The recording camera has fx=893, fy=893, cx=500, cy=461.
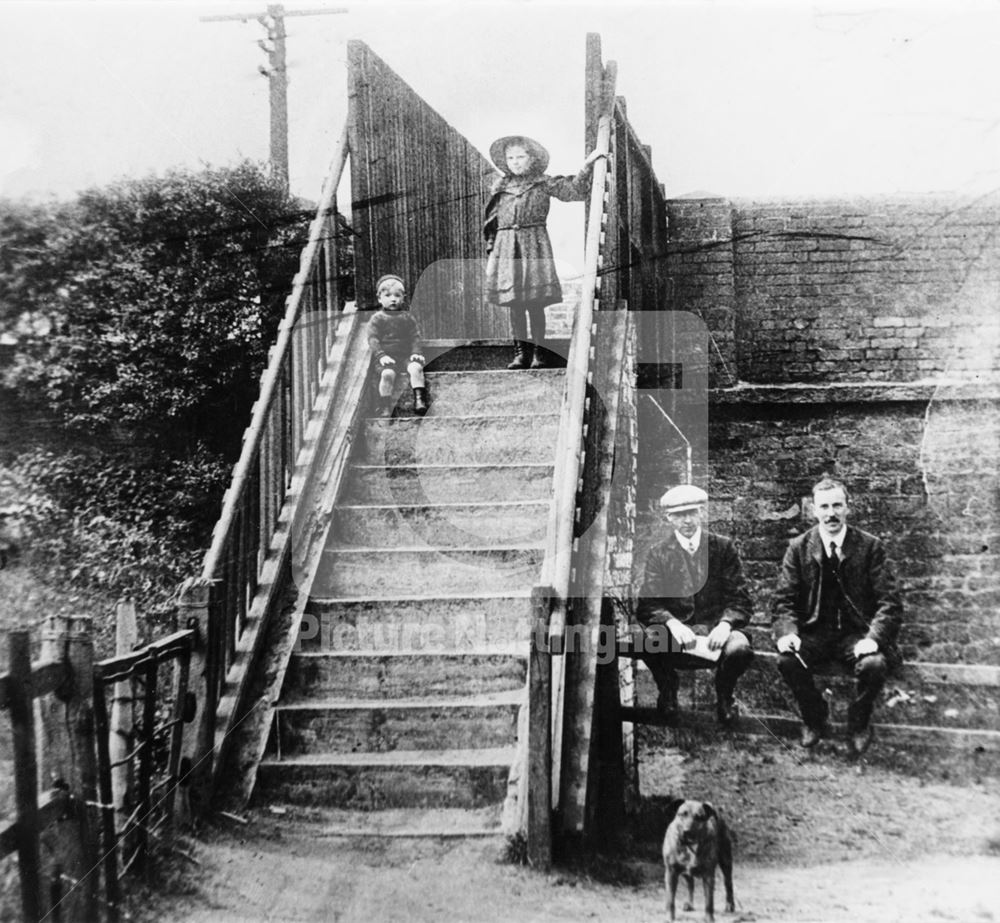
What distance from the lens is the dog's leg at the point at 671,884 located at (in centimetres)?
345

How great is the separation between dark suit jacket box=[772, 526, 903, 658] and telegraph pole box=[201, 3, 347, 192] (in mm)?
3717

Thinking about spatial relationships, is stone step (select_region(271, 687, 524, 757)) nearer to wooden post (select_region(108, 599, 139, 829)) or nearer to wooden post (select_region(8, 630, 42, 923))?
wooden post (select_region(108, 599, 139, 829))

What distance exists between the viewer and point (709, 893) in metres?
3.49

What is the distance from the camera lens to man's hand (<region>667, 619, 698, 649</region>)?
4.62 metres

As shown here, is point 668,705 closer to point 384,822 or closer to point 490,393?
point 384,822

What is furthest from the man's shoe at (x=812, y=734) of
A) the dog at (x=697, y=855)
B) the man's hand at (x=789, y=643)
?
the dog at (x=697, y=855)

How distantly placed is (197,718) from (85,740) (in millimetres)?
620

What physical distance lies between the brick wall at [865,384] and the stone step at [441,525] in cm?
85

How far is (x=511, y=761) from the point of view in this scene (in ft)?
12.5

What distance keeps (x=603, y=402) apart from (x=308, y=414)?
168 cm

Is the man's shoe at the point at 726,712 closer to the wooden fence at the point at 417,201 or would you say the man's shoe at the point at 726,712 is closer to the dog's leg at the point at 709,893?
the dog's leg at the point at 709,893

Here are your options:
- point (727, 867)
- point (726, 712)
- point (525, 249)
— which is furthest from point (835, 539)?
point (525, 249)

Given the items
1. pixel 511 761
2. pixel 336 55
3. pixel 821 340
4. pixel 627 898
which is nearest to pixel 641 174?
pixel 821 340

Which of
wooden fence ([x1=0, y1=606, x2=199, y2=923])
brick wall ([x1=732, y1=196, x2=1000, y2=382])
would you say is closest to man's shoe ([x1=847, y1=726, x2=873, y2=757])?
brick wall ([x1=732, y1=196, x2=1000, y2=382])
